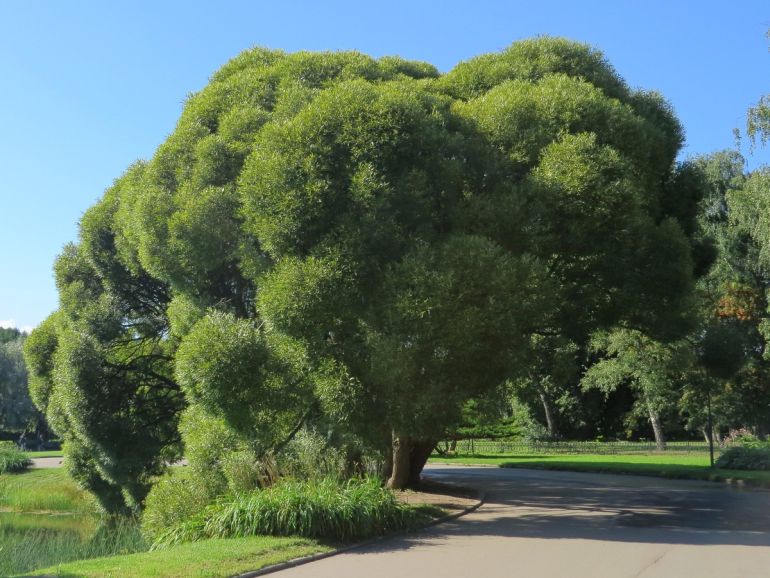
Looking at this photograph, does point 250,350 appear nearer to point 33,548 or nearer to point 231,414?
point 231,414

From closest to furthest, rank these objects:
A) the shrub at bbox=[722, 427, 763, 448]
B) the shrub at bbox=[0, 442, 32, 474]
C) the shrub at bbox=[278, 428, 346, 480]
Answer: the shrub at bbox=[278, 428, 346, 480], the shrub at bbox=[722, 427, 763, 448], the shrub at bbox=[0, 442, 32, 474]

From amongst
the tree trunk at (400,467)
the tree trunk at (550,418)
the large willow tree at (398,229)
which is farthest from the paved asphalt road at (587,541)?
the tree trunk at (550,418)

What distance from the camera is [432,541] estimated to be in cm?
1306

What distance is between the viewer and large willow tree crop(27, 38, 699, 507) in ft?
46.2

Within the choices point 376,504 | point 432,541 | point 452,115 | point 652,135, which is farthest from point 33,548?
point 652,135

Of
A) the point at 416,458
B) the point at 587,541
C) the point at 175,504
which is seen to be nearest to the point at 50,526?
the point at 175,504

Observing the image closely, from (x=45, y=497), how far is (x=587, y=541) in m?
22.5

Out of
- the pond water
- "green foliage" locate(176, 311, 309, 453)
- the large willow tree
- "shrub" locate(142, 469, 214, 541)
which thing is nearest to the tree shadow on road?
the large willow tree

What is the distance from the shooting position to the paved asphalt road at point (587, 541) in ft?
34.1

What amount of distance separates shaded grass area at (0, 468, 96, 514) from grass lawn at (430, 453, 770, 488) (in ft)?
55.6

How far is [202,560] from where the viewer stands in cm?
1026

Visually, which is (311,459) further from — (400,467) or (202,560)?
(202,560)

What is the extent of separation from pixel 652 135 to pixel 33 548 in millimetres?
16408

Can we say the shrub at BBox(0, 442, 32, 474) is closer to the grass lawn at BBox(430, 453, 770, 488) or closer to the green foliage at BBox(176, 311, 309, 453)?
the grass lawn at BBox(430, 453, 770, 488)
